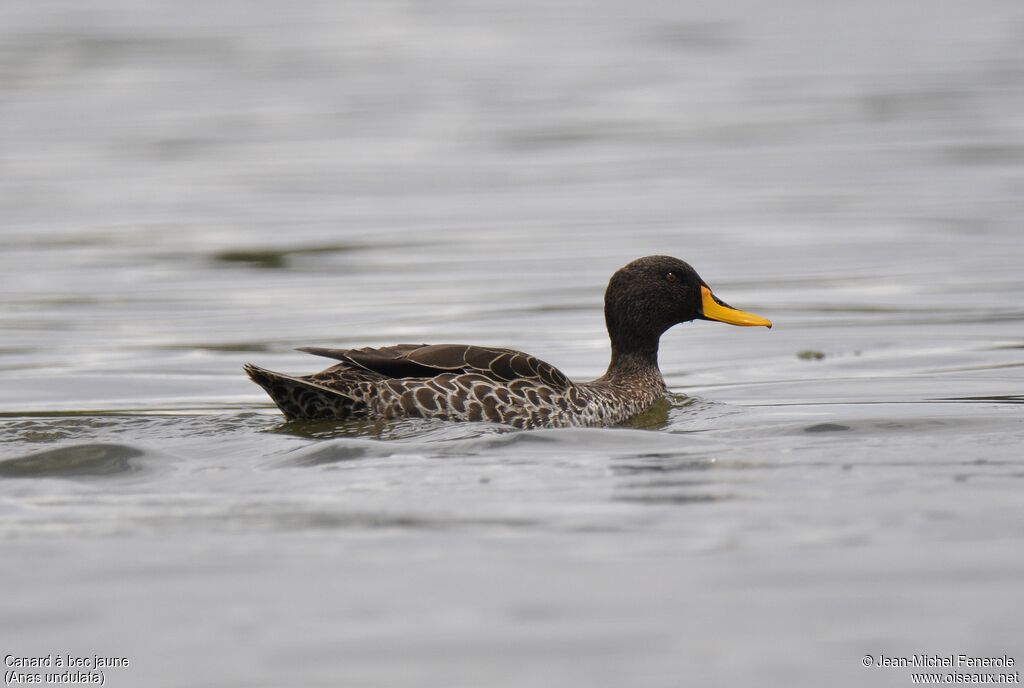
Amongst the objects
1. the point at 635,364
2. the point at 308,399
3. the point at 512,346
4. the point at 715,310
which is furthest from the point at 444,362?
the point at 512,346

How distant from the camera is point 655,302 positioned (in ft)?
38.9

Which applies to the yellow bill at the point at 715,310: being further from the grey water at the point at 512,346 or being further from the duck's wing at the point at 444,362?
the duck's wing at the point at 444,362

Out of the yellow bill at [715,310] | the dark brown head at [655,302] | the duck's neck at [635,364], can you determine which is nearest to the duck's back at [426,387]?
the duck's neck at [635,364]

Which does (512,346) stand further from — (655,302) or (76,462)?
(76,462)

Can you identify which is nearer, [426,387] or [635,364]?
[426,387]

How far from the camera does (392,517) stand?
7523 millimetres

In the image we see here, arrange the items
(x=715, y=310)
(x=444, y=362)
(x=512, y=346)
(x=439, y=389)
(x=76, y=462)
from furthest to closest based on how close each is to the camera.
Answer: (x=512, y=346), (x=715, y=310), (x=444, y=362), (x=439, y=389), (x=76, y=462)

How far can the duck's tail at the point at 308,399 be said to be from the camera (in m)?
10.1

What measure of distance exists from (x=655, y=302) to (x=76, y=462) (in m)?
4.57

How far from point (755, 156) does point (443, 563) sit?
62.7 feet

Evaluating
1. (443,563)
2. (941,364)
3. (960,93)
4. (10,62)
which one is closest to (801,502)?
(443,563)

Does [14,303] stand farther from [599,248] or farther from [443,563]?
[443,563]

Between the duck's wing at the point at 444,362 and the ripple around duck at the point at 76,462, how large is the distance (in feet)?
5.78

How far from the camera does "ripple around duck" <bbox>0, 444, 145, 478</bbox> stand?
8.52 m
